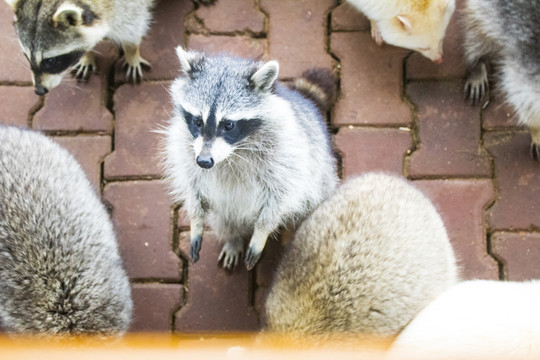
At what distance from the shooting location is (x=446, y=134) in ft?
13.4

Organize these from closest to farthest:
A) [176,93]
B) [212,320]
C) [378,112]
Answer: [176,93]
[212,320]
[378,112]

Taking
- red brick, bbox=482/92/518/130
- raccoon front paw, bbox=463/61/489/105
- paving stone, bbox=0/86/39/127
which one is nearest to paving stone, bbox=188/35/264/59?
paving stone, bbox=0/86/39/127

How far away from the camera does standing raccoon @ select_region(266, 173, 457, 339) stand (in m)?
3.19

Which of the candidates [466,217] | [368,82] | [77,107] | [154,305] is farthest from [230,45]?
[466,217]

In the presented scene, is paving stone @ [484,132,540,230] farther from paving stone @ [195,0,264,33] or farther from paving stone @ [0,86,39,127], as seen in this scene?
paving stone @ [0,86,39,127]

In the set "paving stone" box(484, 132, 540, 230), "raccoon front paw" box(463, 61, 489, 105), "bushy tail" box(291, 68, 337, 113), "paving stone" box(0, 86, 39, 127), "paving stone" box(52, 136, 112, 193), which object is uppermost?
"raccoon front paw" box(463, 61, 489, 105)

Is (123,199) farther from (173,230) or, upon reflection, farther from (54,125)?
(54,125)

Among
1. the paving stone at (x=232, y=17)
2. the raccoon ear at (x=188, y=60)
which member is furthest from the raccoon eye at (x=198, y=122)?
the paving stone at (x=232, y=17)

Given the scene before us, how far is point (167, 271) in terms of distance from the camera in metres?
3.95

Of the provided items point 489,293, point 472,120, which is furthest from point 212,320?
point 472,120

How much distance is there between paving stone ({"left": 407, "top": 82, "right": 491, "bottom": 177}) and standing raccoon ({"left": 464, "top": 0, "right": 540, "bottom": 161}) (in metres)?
0.11

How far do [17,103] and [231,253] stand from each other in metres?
1.55

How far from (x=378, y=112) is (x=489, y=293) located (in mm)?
1322

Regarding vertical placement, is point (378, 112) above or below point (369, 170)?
above
